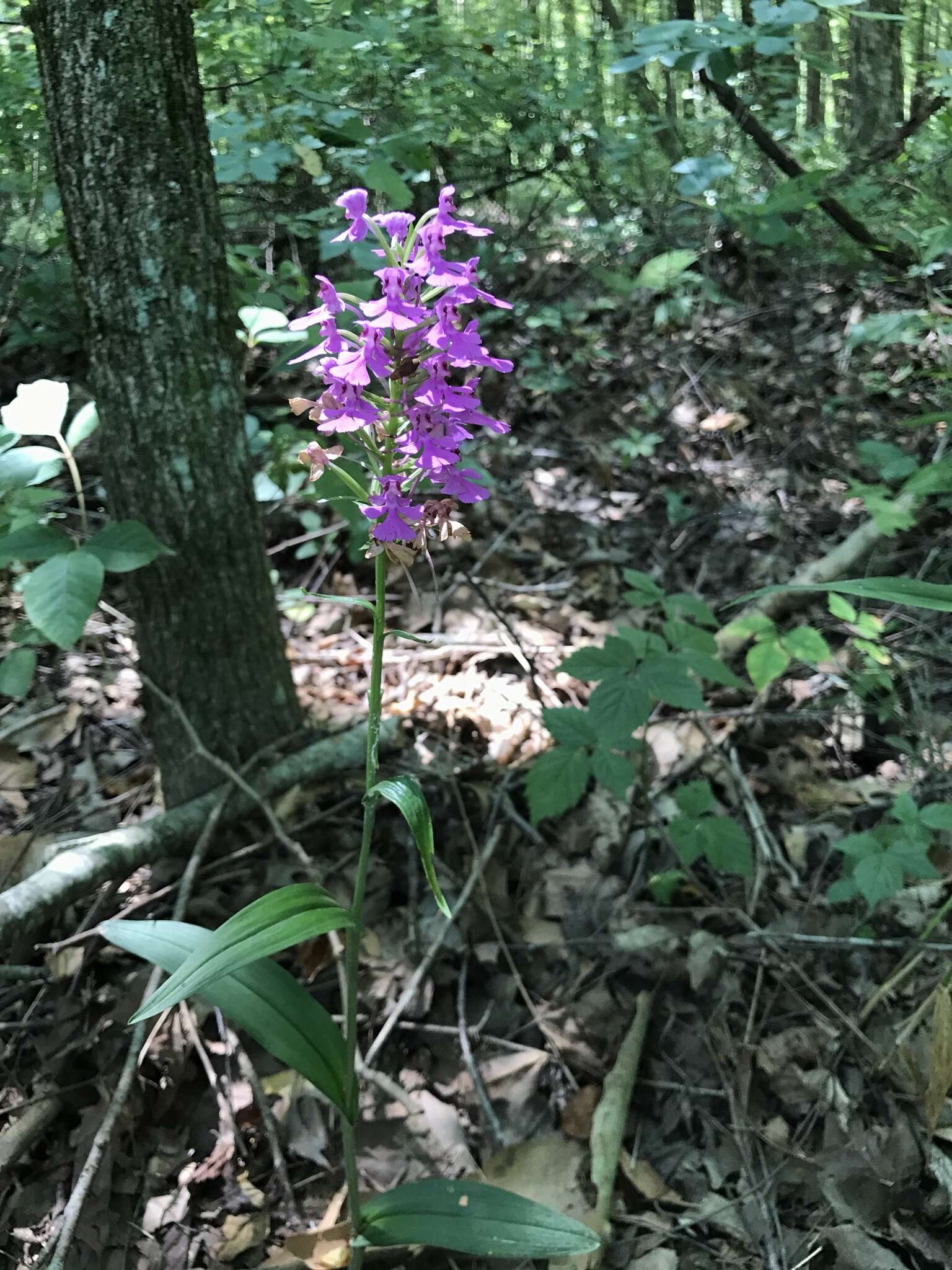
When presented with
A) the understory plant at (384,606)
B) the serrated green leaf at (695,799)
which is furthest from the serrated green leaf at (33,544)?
the serrated green leaf at (695,799)

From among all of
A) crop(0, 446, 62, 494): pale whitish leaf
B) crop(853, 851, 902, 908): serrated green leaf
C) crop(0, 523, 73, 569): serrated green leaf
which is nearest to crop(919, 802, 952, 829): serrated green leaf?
crop(853, 851, 902, 908): serrated green leaf

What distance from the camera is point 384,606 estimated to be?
1.22m

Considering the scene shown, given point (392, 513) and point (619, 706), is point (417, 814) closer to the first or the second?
point (392, 513)

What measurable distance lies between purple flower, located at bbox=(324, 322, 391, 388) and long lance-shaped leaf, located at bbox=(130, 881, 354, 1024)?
736 mm

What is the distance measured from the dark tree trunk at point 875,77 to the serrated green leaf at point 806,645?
4.77 meters

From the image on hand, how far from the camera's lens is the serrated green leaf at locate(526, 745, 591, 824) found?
180 cm

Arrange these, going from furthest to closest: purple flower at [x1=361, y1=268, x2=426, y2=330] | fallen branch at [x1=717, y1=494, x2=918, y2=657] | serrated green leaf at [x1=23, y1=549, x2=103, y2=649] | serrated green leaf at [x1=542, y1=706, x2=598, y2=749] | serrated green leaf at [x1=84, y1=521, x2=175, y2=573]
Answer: fallen branch at [x1=717, y1=494, x2=918, y2=657], serrated green leaf at [x1=542, y1=706, x2=598, y2=749], serrated green leaf at [x1=84, y1=521, x2=175, y2=573], serrated green leaf at [x1=23, y1=549, x2=103, y2=649], purple flower at [x1=361, y1=268, x2=426, y2=330]

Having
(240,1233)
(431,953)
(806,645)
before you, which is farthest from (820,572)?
(240,1233)

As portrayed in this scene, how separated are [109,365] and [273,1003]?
1.29 m

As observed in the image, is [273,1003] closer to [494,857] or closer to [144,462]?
[494,857]

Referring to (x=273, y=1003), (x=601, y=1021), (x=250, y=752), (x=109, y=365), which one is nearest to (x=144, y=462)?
(x=109, y=365)

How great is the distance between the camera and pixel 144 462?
176 centimetres

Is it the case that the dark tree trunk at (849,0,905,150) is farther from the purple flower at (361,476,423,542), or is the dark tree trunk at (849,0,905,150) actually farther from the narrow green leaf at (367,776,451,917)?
the narrow green leaf at (367,776,451,917)

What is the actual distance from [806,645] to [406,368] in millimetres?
1371
